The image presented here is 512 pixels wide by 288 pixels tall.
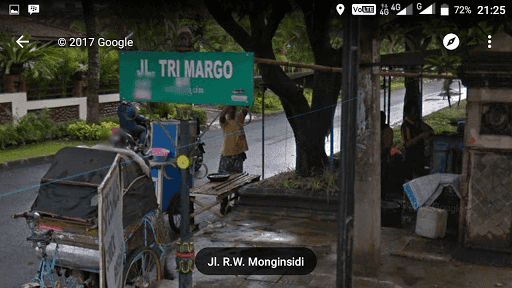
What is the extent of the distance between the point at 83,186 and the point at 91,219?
0.44 metres

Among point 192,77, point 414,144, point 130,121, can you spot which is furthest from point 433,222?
point 130,121

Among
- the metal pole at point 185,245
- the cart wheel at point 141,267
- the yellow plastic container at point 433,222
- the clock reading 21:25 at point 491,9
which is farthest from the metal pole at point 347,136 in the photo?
the yellow plastic container at point 433,222

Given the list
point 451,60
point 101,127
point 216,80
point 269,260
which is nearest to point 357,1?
point 216,80

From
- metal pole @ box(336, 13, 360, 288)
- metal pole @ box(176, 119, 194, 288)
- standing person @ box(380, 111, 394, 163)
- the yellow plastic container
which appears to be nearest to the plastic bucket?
metal pole @ box(176, 119, 194, 288)

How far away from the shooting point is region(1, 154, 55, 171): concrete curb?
56.5ft

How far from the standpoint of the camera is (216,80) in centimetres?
584

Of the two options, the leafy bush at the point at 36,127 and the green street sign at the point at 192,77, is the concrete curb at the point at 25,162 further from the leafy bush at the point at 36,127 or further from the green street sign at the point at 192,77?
the green street sign at the point at 192,77

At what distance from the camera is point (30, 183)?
584 inches

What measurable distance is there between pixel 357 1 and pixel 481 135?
310 centimetres

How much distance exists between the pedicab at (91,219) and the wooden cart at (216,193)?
2926mm

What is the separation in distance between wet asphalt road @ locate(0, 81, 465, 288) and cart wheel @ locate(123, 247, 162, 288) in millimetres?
1578

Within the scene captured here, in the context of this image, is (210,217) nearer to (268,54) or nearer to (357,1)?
(268,54)

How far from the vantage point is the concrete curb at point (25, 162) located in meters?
17.2

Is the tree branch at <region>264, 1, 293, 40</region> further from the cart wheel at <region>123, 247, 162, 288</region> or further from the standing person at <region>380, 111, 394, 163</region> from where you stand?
the cart wheel at <region>123, 247, 162, 288</region>
